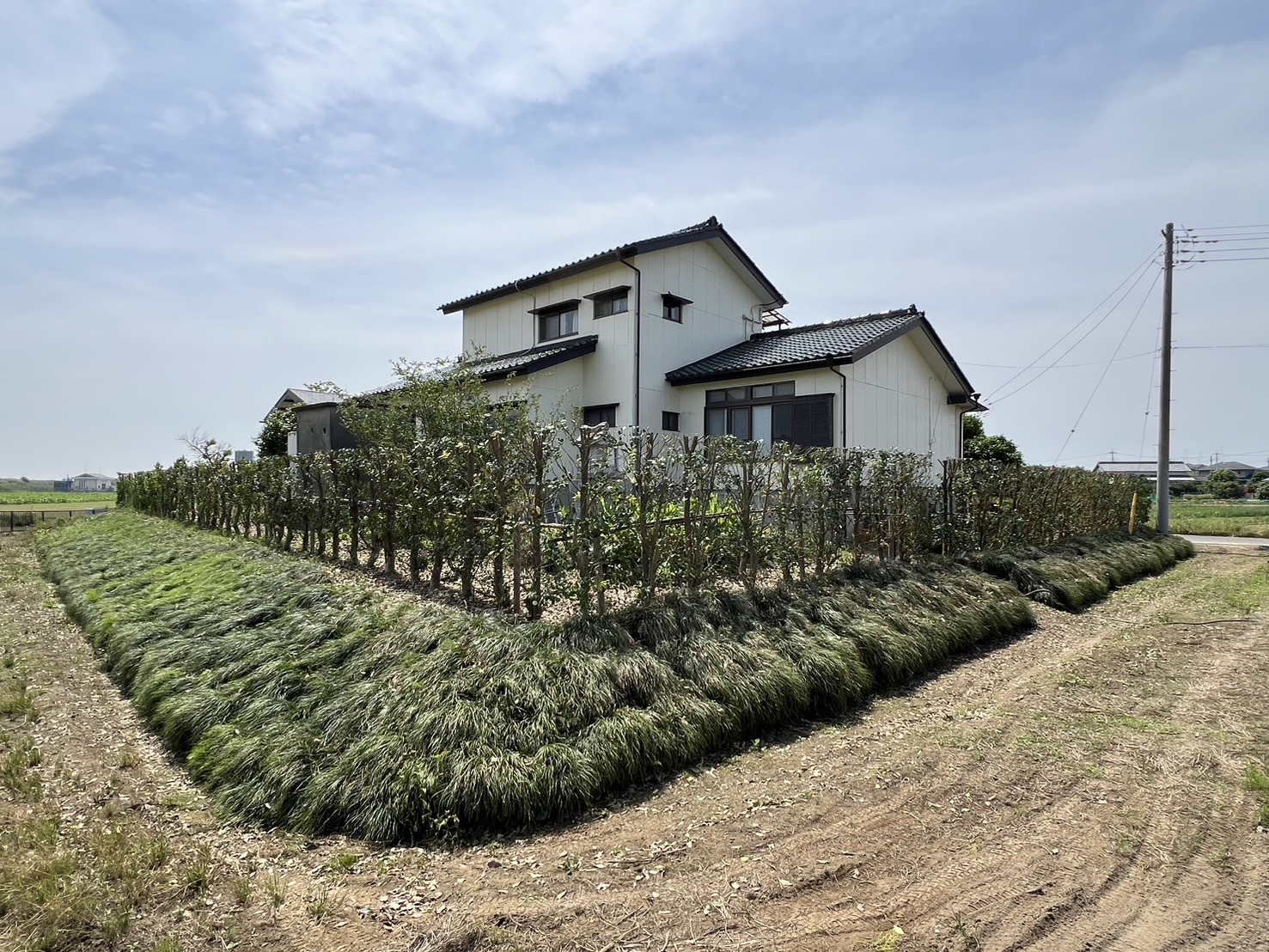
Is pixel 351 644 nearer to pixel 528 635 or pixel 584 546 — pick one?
pixel 528 635

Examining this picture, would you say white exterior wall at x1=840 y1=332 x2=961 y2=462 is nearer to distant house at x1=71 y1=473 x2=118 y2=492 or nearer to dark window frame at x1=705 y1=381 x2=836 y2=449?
dark window frame at x1=705 y1=381 x2=836 y2=449

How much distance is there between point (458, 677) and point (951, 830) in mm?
3121

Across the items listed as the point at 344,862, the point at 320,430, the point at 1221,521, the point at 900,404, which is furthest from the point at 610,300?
the point at 1221,521

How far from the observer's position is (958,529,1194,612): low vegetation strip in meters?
9.19

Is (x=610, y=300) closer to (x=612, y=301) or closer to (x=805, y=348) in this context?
(x=612, y=301)

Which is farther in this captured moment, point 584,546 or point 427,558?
point 427,558

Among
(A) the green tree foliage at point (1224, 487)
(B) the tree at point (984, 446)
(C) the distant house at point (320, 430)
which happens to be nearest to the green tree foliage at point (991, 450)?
(B) the tree at point (984, 446)

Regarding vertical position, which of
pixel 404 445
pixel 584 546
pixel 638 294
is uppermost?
pixel 638 294

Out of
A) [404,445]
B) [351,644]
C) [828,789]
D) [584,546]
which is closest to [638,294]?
[404,445]

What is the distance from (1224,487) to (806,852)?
2357 inches

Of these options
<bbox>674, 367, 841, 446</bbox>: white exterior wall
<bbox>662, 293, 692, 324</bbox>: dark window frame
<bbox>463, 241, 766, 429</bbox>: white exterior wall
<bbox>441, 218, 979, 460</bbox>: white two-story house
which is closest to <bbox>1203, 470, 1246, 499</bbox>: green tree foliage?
<bbox>441, 218, 979, 460</bbox>: white two-story house

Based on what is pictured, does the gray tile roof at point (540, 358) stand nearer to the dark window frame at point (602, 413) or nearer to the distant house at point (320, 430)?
the dark window frame at point (602, 413)

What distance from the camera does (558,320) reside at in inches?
635

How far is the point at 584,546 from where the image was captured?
5820 millimetres
